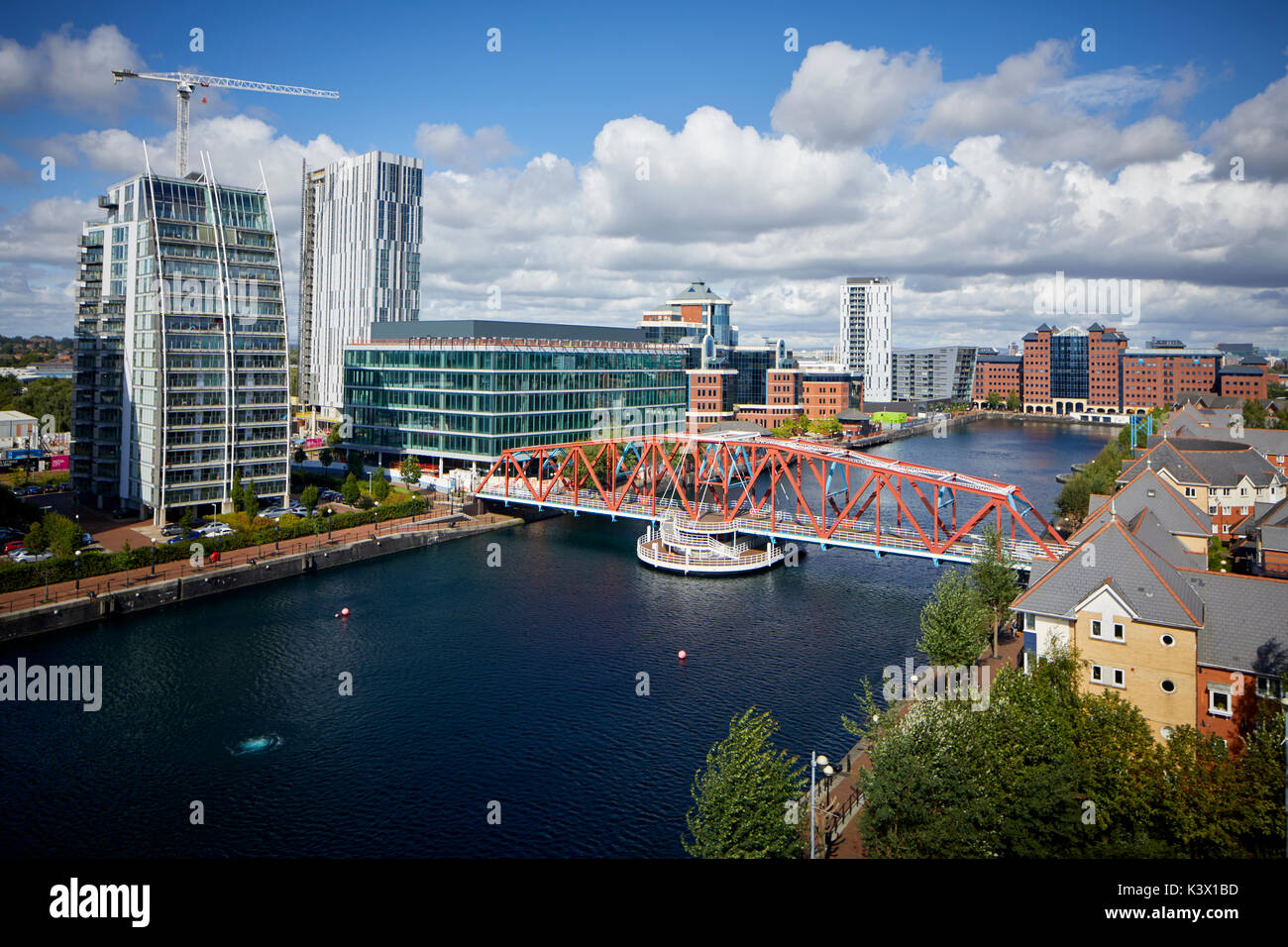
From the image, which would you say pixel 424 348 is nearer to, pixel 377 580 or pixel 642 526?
pixel 642 526

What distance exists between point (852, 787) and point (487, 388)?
197 ft

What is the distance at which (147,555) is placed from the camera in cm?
5147

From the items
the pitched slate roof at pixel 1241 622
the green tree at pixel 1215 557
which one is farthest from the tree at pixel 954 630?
the green tree at pixel 1215 557

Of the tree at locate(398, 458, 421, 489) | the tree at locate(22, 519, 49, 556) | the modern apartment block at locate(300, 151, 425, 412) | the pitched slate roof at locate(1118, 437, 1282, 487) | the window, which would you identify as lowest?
the window

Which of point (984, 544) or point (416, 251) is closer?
point (984, 544)

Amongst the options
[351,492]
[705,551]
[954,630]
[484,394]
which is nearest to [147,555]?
[351,492]

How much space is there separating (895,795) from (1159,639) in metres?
12.3

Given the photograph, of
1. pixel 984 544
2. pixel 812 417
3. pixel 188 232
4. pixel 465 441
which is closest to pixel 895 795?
pixel 984 544

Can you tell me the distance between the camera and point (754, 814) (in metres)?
20.6

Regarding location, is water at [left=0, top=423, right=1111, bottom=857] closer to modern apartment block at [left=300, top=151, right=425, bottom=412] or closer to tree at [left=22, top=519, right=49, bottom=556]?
tree at [left=22, top=519, right=49, bottom=556]

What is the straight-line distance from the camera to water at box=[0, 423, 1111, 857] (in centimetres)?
2702

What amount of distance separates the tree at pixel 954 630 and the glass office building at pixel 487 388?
53.7 m

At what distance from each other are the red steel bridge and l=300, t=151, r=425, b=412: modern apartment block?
6934 centimetres

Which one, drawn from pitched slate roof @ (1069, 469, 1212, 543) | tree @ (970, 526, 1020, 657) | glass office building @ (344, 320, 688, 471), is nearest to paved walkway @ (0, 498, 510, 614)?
glass office building @ (344, 320, 688, 471)
